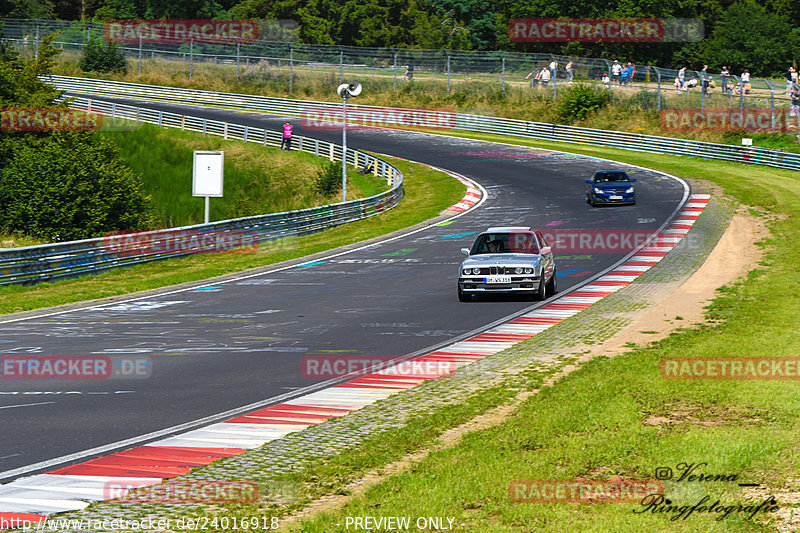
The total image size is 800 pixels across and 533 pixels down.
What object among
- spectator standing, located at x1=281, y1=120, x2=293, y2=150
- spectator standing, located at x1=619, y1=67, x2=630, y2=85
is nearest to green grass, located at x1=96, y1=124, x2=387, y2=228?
spectator standing, located at x1=281, y1=120, x2=293, y2=150

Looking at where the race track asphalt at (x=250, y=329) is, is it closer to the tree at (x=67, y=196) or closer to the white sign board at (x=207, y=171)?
the white sign board at (x=207, y=171)

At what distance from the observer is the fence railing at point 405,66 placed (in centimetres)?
5650

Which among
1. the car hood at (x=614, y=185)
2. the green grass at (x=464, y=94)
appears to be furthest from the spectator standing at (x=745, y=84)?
the car hood at (x=614, y=185)

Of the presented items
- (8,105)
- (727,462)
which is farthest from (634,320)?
(8,105)

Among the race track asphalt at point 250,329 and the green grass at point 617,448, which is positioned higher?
the green grass at point 617,448

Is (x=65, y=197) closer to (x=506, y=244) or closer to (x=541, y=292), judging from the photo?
(x=506, y=244)

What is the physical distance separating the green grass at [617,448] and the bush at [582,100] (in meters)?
51.3

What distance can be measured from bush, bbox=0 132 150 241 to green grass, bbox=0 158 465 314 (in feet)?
28.2

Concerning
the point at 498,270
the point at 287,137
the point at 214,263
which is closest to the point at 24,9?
the point at 287,137

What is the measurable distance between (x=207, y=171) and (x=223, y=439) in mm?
22507

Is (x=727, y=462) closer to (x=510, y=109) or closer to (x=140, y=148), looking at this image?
(x=140, y=148)

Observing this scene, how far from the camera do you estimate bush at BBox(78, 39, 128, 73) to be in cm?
8019

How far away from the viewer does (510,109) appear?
68.6 meters

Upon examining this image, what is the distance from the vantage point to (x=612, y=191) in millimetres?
35844
